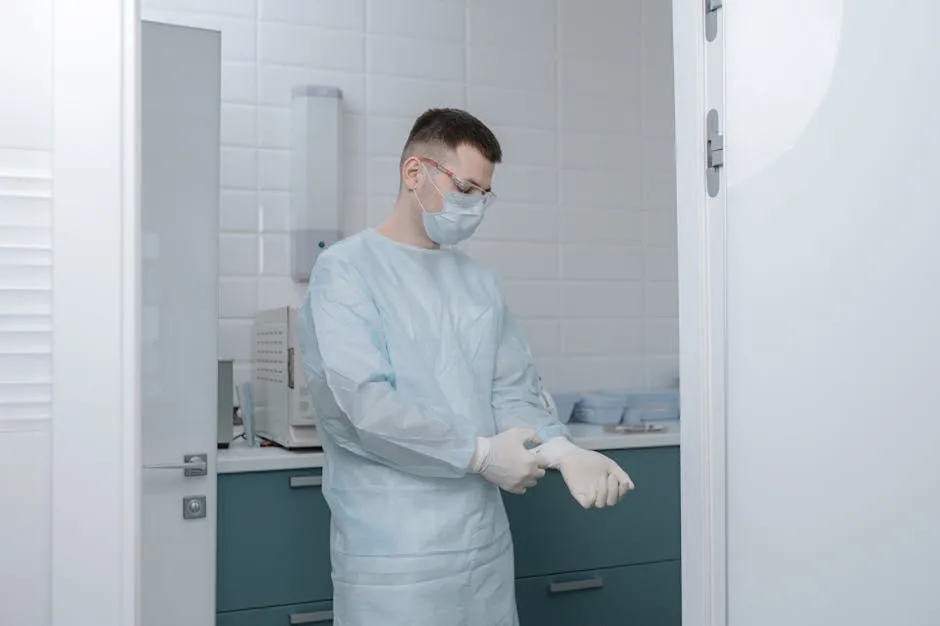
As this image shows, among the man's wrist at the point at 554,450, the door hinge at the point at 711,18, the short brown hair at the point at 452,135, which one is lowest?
the man's wrist at the point at 554,450

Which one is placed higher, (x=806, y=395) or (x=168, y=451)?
(x=806, y=395)

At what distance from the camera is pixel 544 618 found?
2.56 meters

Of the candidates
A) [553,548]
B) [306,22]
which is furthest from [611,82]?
[553,548]

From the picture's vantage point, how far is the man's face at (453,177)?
1.96m

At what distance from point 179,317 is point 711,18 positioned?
4.14 feet

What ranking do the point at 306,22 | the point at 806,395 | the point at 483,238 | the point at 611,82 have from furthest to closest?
the point at 611,82 → the point at 483,238 → the point at 306,22 → the point at 806,395

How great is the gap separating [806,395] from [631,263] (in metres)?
2.01

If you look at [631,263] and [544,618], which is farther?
[631,263]

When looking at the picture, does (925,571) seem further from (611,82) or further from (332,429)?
(611,82)

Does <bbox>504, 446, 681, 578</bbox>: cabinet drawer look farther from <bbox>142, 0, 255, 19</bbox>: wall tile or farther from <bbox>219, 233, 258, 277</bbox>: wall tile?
<bbox>142, 0, 255, 19</bbox>: wall tile

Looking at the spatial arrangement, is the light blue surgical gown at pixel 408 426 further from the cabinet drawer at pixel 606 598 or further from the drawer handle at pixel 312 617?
the cabinet drawer at pixel 606 598

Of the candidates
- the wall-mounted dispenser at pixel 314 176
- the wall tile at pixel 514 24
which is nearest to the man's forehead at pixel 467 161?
the wall-mounted dispenser at pixel 314 176

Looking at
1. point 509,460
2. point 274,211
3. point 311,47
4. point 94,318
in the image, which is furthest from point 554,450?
point 311,47

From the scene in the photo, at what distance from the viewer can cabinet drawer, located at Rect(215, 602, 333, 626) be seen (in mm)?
2201
